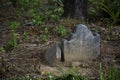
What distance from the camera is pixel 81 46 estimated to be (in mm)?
5801

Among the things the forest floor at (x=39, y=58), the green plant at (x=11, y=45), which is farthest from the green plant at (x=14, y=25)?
the green plant at (x=11, y=45)

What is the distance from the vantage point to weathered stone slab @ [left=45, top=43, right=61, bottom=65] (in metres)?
5.64

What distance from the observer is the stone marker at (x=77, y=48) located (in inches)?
224

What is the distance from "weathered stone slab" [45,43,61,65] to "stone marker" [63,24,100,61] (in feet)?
0.35

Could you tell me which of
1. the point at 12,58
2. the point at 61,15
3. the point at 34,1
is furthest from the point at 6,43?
the point at 34,1

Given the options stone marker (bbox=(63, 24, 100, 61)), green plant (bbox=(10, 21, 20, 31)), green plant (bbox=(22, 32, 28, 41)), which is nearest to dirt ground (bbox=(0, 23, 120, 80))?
stone marker (bbox=(63, 24, 100, 61))

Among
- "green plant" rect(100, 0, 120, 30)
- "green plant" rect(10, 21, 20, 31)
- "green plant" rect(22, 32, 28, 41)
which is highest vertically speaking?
"green plant" rect(100, 0, 120, 30)

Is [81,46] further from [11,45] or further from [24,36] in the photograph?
[24,36]

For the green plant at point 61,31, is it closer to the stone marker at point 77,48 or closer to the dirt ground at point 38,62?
the dirt ground at point 38,62

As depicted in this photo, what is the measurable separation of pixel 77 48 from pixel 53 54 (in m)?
0.39

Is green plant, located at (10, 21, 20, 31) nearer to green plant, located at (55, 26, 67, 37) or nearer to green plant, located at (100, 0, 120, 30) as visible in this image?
green plant, located at (55, 26, 67, 37)

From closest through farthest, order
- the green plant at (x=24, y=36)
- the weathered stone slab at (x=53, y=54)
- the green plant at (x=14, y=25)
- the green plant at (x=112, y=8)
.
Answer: the weathered stone slab at (x=53, y=54), the green plant at (x=24, y=36), the green plant at (x=14, y=25), the green plant at (x=112, y=8)

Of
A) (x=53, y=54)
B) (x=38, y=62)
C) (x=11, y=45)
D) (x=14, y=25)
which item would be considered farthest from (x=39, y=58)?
(x=14, y=25)

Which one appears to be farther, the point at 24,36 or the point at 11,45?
the point at 24,36
